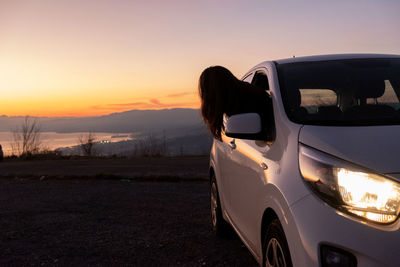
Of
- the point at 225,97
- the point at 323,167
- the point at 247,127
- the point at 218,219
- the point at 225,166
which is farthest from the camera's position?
the point at 218,219

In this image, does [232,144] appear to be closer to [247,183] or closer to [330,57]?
[247,183]

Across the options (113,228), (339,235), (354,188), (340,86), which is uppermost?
(340,86)

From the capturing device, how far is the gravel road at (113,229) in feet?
14.2

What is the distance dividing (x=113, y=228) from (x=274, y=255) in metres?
3.53

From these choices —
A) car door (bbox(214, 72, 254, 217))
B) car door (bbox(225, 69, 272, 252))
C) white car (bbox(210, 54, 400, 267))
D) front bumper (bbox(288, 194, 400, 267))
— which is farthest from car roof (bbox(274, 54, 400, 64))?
front bumper (bbox(288, 194, 400, 267))

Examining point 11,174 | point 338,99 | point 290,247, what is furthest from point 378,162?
point 11,174

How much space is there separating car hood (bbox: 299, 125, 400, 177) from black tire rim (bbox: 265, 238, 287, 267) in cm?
63

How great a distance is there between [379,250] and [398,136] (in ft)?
2.22

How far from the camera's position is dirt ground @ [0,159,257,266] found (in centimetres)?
434

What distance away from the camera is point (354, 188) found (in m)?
1.97

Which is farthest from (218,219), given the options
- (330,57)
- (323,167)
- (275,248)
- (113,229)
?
(323,167)

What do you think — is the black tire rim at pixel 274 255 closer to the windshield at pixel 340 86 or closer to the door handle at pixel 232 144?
the windshield at pixel 340 86

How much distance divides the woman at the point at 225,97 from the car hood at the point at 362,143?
0.77 m

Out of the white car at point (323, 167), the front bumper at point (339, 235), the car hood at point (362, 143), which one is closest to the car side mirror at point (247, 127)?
the white car at point (323, 167)
